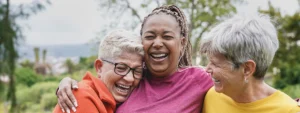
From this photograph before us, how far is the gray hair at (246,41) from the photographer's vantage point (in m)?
1.94

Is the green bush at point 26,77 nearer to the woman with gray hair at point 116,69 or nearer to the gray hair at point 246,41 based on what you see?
the woman with gray hair at point 116,69

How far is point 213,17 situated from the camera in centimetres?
1351

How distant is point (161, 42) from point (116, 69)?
0.30m

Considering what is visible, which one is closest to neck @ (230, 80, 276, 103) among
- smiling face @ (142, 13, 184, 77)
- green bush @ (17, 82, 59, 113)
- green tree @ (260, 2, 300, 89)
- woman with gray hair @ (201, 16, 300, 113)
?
woman with gray hair @ (201, 16, 300, 113)

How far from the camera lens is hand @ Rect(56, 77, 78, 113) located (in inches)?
85.7

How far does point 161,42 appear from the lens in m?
2.40

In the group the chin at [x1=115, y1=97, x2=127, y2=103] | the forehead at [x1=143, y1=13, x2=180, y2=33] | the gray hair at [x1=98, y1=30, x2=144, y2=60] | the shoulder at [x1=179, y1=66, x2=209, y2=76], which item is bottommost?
the chin at [x1=115, y1=97, x2=127, y2=103]

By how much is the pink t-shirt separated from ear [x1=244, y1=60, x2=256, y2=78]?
1.60ft

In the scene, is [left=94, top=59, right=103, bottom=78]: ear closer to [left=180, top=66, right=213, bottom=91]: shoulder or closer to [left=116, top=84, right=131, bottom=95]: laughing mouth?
[left=116, top=84, right=131, bottom=95]: laughing mouth

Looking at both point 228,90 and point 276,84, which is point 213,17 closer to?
point 276,84

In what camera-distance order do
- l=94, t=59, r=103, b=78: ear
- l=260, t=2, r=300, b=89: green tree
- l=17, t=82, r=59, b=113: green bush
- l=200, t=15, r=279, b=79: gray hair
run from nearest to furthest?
l=200, t=15, r=279, b=79: gray hair, l=94, t=59, r=103, b=78: ear, l=260, t=2, r=300, b=89: green tree, l=17, t=82, r=59, b=113: green bush

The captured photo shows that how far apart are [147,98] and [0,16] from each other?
241 inches

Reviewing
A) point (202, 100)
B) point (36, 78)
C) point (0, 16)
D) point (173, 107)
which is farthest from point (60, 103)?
point (36, 78)

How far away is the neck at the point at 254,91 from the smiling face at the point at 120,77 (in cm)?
62
